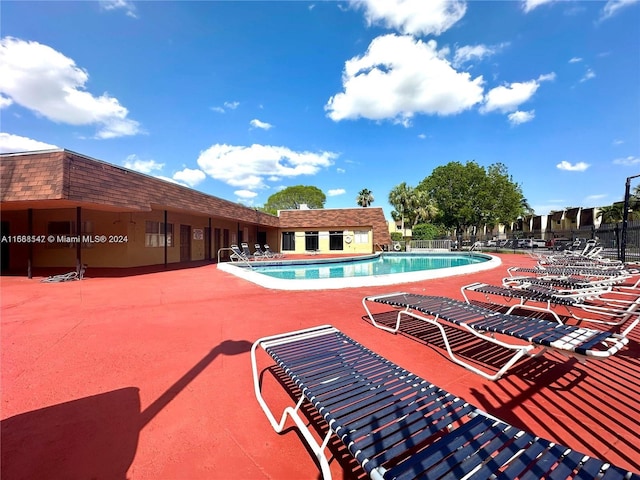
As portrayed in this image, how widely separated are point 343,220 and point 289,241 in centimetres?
569

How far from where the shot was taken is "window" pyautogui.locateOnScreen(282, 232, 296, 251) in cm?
2758

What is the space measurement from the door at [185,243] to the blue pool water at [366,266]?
486 centimetres

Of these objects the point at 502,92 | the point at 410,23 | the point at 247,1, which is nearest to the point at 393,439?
the point at 247,1

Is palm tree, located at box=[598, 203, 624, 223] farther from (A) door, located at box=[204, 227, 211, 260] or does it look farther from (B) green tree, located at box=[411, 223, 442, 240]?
(A) door, located at box=[204, 227, 211, 260]

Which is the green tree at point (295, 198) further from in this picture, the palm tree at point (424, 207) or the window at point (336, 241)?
the window at point (336, 241)

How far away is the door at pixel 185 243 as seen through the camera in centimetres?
1728

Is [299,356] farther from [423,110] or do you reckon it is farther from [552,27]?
[423,110]

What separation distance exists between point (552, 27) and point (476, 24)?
11.9ft

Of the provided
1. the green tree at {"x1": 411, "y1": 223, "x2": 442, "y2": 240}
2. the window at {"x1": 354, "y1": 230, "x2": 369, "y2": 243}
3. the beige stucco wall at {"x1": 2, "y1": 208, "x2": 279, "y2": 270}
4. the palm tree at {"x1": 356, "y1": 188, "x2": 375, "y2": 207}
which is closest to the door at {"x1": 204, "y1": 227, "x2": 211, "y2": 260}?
the beige stucco wall at {"x1": 2, "y1": 208, "x2": 279, "y2": 270}

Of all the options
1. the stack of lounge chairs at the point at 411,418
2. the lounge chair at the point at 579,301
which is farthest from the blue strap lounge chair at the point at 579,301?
the stack of lounge chairs at the point at 411,418

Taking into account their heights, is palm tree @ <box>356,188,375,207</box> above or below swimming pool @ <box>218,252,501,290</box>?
above

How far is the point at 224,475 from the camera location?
1806mm

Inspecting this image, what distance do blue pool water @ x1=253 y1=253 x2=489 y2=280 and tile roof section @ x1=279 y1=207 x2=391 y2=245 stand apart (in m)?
2.81

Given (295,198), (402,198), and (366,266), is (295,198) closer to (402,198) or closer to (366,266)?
(402,198)
